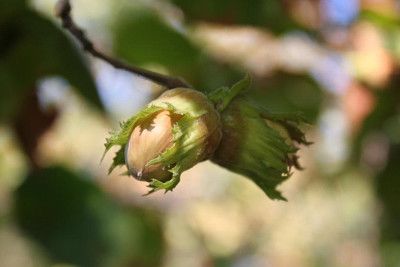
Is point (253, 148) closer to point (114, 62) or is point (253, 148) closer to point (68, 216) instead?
point (114, 62)

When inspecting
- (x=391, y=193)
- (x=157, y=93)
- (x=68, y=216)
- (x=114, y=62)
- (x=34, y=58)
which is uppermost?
(x=114, y=62)

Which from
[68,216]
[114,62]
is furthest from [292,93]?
[114,62]

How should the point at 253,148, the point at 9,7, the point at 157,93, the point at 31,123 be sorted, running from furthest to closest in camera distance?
the point at 31,123, the point at 9,7, the point at 157,93, the point at 253,148

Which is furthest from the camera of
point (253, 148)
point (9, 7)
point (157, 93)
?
point (9, 7)

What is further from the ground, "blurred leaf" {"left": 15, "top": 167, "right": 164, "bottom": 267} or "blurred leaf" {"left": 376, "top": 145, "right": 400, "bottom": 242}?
"blurred leaf" {"left": 376, "top": 145, "right": 400, "bottom": 242}

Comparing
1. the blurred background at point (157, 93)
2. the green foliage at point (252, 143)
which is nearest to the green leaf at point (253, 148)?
the green foliage at point (252, 143)

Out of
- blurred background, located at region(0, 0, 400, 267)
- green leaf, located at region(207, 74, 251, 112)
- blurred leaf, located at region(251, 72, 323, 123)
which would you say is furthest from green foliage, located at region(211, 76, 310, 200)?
blurred leaf, located at region(251, 72, 323, 123)

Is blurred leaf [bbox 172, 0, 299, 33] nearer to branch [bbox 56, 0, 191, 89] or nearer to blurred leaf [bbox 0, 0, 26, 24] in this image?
blurred leaf [bbox 0, 0, 26, 24]

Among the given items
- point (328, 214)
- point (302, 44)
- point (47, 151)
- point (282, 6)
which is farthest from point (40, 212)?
point (328, 214)
